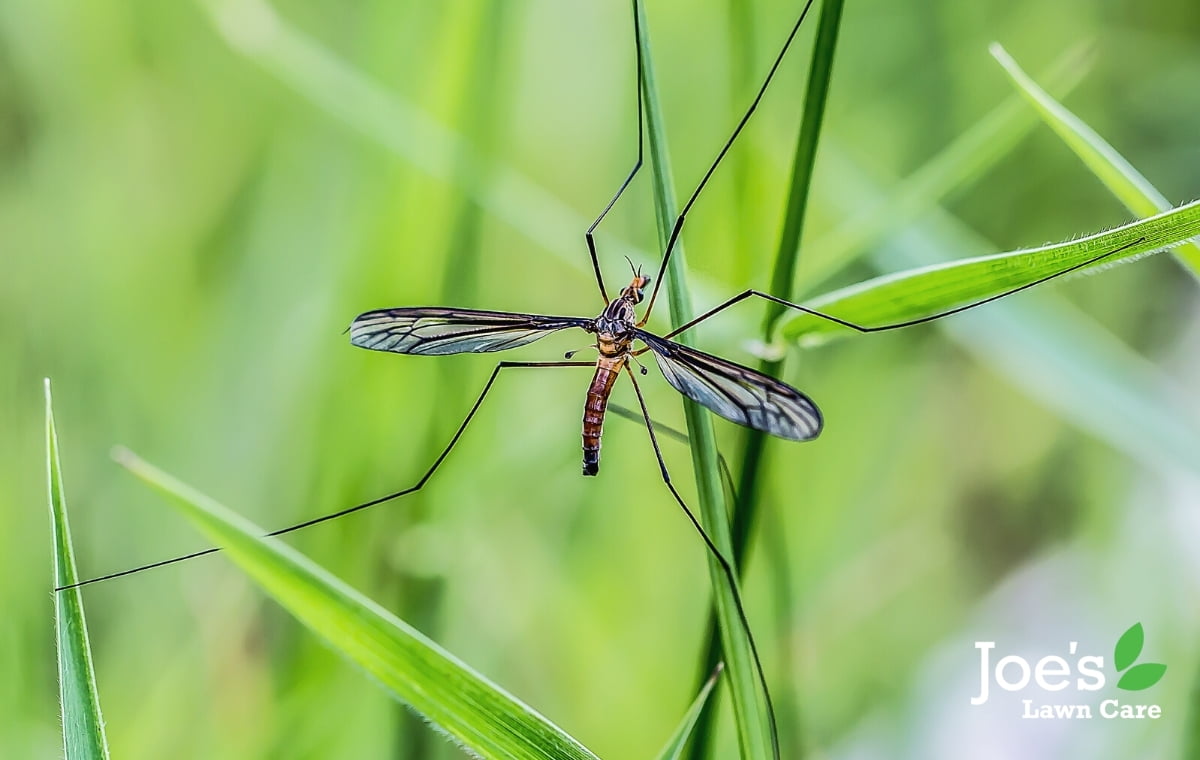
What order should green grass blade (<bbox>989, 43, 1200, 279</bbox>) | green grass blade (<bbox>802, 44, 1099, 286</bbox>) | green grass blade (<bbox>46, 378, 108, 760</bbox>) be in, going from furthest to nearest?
green grass blade (<bbox>802, 44, 1099, 286</bbox>) → green grass blade (<bbox>989, 43, 1200, 279</bbox>) → green grass blade (<bbox>46, 378, 108, 760</bbox>)

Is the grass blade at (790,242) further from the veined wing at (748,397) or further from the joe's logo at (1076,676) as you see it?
the joe's logo at (1076,676)

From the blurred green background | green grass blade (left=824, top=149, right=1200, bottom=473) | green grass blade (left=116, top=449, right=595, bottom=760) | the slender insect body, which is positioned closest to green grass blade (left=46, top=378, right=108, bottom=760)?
green grass blade (left=116, top=449, right=595, bottom=760)

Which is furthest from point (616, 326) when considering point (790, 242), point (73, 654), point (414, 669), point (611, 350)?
point (73, 654)

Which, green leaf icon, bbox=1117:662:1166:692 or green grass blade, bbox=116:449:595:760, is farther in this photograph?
green leaf icon, bbox=1117:662:1166:692

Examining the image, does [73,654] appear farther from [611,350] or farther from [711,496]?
[611,350]

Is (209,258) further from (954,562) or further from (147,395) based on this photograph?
(954,562)

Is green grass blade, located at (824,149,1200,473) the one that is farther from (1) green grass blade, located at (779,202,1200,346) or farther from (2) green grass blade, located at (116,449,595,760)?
(2) green grass blade, located at (116,449,595,760)

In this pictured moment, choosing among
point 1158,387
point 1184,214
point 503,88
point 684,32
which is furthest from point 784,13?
point 1184,214

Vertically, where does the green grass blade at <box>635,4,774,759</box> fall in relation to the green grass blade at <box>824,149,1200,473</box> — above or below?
below

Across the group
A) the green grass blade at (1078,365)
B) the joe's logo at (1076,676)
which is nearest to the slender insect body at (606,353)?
the green grass blade at (1078,365)
